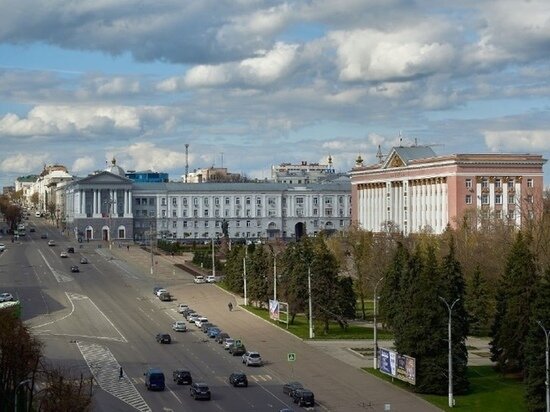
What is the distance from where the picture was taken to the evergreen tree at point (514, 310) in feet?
178

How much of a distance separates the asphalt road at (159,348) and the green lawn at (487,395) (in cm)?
121

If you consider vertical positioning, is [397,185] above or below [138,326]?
above

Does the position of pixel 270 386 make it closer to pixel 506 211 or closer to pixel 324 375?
pixel 324 375

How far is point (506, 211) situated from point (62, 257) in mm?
56072

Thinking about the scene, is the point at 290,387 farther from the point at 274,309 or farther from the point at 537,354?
the point at 274,309

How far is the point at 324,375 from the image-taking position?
180 feet

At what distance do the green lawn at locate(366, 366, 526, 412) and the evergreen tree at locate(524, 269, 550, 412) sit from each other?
5.40ft

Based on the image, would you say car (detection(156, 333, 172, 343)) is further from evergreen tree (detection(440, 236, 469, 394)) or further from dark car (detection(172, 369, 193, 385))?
evergreen tree (detection(440, 236, 469, 394))

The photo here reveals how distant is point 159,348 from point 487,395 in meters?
22.0

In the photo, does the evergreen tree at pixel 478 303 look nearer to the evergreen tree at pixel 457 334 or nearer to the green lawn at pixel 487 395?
the evergreen tree at pixel 457 334

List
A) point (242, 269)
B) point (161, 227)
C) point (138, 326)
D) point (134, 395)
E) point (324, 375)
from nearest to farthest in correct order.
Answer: point (134, 395) → point (324, 375) → point (138, 326) → point (242, 269) → point (161, 227)

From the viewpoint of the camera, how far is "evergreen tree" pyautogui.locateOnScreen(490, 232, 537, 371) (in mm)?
54188

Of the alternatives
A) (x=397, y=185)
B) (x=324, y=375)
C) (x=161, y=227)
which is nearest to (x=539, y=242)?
(x=324, y=375)

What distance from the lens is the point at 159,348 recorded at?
209 ft
